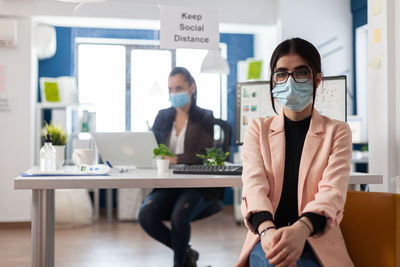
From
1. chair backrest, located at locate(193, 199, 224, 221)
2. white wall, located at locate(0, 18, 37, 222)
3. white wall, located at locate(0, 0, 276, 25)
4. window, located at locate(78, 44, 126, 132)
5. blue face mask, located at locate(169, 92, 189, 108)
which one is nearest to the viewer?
chair backrest, located at locate(193, 199, 224, 221)

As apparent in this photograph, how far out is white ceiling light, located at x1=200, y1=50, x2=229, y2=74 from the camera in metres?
3.03

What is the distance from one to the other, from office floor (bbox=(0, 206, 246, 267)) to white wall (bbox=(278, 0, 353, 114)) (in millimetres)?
2064

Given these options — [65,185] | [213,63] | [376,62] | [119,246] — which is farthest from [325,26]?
[65,185]

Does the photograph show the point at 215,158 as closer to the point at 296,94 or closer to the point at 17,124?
the point at 296,94

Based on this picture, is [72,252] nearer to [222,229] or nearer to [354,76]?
[222,229]

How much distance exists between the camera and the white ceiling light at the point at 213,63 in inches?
119

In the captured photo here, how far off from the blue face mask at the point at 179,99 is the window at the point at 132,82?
0.13 metres

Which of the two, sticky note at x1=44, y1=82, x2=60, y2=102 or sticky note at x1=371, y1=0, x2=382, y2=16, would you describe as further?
sticky note at x1=44, y1=82, x2=60, y2=102

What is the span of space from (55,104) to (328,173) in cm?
383

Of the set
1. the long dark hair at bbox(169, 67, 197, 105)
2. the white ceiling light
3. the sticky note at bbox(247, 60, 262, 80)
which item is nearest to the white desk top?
the long dark hair at bbox(169, 67, 197, 105)

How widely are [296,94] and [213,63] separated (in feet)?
5.39

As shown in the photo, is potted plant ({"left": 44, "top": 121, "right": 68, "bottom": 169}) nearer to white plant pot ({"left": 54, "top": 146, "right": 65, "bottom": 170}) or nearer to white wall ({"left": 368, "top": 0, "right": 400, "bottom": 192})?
white plant pot ({"left": 54, "top": 146, "right": 65, "bottom": 170})

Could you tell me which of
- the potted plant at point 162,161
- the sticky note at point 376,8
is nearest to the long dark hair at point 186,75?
the potted plant at point 162,161

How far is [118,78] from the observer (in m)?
3.82
